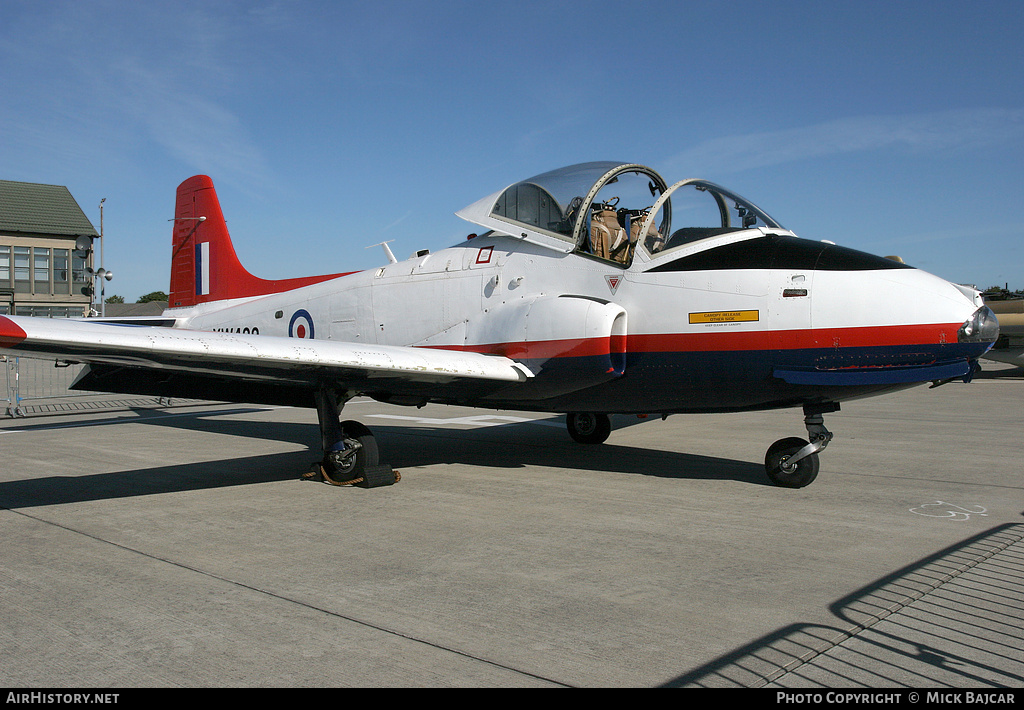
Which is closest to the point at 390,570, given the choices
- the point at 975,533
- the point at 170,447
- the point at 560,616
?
the point at 560,616

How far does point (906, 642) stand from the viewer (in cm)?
316

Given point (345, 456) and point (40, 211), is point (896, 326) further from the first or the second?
point (40, 211)

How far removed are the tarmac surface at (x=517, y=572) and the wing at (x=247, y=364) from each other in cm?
90

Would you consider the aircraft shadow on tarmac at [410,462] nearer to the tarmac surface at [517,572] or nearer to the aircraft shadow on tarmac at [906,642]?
the tarmac surface at [517,572]

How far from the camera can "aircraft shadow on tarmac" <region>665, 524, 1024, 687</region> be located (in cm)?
284

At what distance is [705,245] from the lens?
6.68 meters

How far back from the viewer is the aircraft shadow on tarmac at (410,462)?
691 cm

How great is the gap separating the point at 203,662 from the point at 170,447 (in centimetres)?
739

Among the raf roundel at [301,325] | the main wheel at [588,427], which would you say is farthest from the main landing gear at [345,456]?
the main wheel at [588,427]

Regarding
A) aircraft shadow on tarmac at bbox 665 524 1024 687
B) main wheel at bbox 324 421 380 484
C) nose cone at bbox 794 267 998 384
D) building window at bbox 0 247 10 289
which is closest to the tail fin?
main wheel at bbox 324 421 380 484

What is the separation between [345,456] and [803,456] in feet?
14.0

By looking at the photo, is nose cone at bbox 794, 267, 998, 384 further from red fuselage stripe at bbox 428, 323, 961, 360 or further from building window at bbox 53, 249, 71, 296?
building window at bbox 53, 249, 71, 296

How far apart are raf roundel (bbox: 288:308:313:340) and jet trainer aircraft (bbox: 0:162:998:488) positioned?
3.38 ft

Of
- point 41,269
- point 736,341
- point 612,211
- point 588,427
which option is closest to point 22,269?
point 41,269
